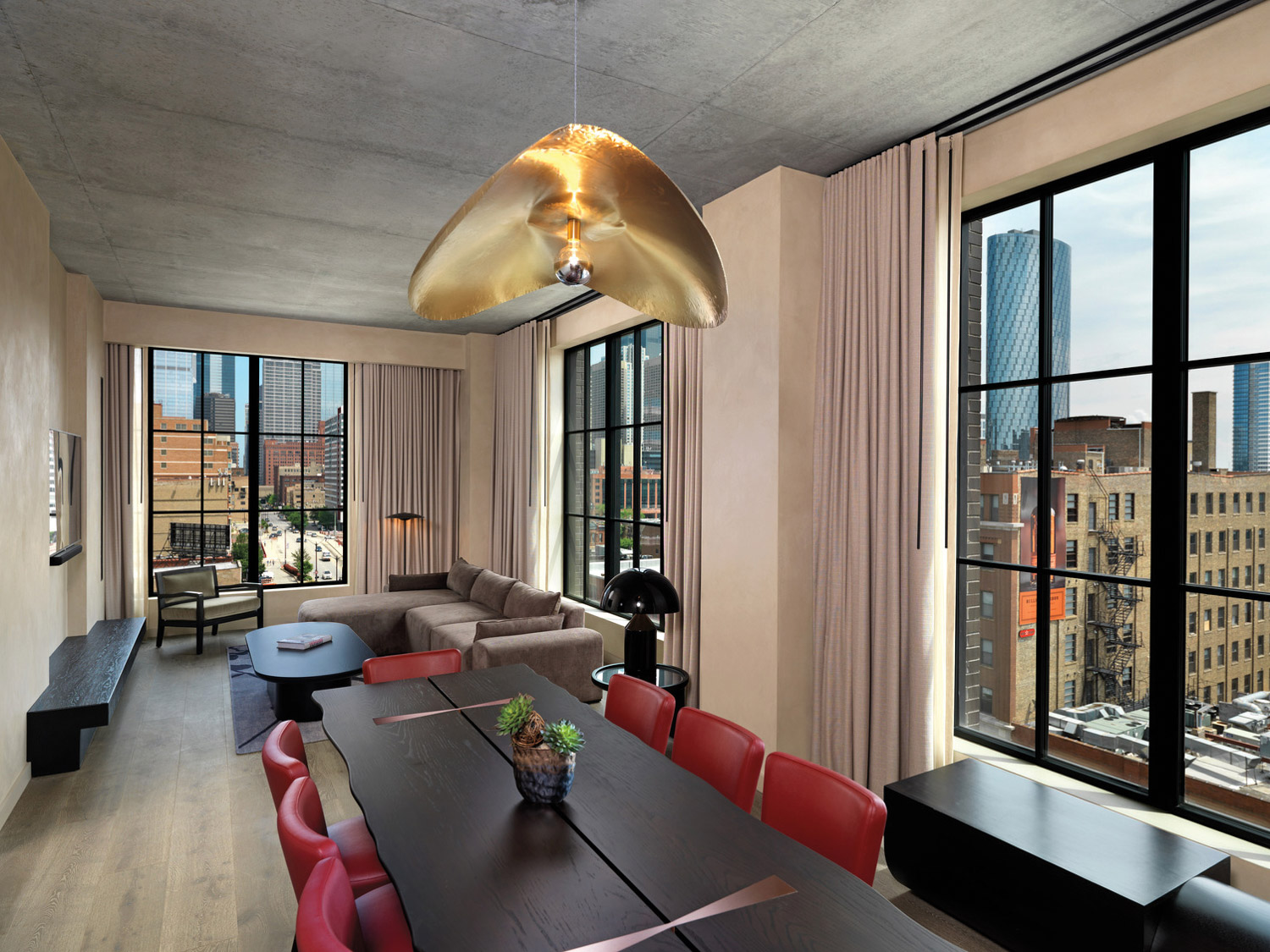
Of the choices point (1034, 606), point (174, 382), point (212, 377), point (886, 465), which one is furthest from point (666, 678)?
point (174, 382)

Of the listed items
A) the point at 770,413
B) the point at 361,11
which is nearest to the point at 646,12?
the point at 361,11

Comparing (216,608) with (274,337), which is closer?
(216,608)

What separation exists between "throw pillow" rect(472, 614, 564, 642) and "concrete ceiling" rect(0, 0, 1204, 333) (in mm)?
2565

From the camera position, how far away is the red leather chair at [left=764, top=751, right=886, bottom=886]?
1780 millimetres

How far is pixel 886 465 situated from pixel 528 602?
3167 millimetres

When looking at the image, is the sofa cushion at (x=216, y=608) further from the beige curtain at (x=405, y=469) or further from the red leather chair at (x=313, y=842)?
the red leather chair at (x=313, y=842)

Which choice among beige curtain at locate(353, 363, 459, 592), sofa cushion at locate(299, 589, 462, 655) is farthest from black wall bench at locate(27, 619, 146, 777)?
beige curtain at locate(353, 363, 459, 592)

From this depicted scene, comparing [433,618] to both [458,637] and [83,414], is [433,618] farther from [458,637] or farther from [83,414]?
[83,414]

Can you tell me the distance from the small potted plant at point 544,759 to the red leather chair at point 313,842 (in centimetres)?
44

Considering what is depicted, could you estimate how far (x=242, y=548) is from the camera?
7.47 metres

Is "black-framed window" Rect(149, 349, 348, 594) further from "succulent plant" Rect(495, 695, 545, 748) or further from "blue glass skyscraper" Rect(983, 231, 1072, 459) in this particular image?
"blue glass skyscraper" Rect(983, 231, 1072, 459)

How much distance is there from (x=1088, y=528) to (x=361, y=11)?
3205 millimetres

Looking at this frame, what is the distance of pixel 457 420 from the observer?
8.17 meters

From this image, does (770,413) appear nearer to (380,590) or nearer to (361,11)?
(361,11)
